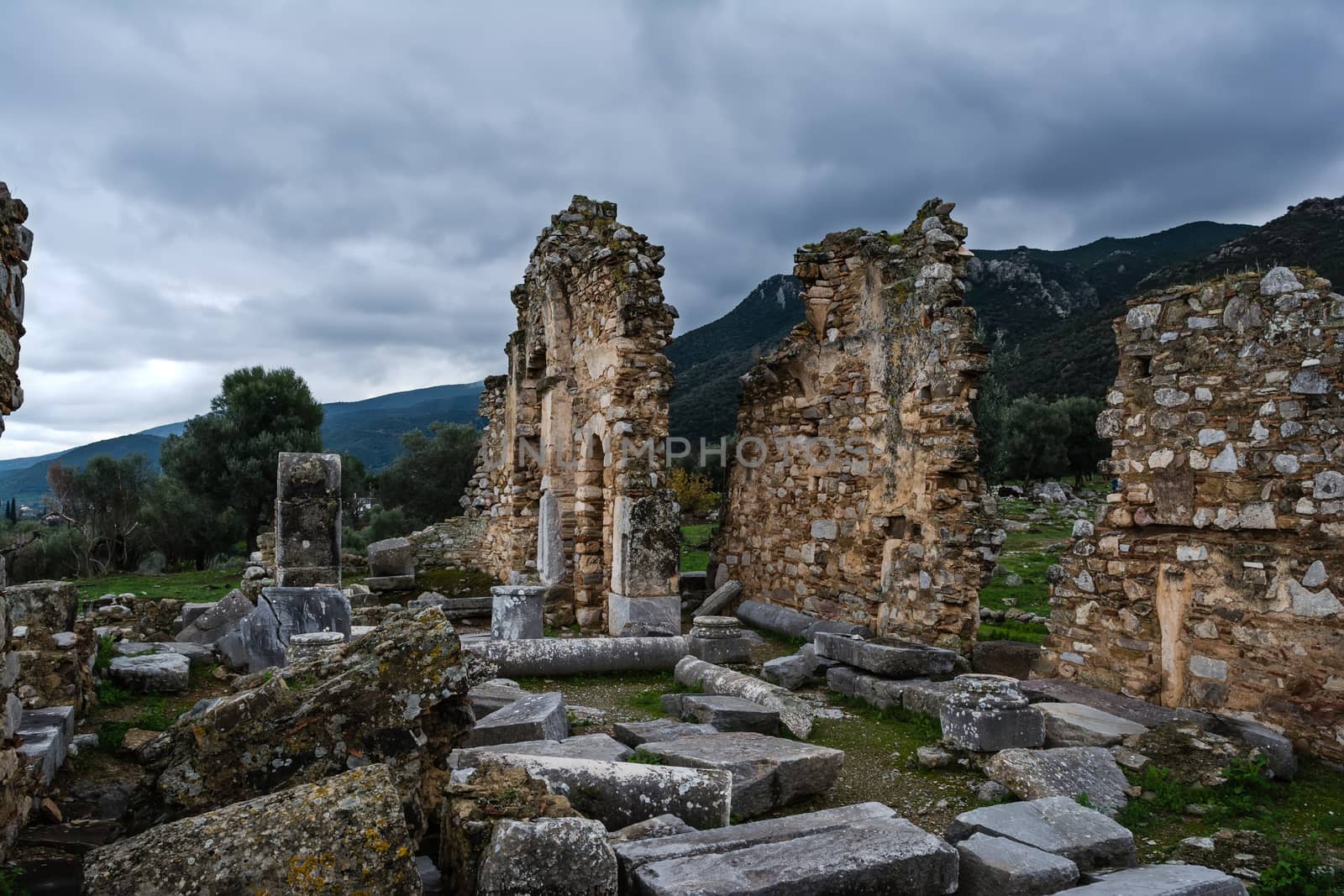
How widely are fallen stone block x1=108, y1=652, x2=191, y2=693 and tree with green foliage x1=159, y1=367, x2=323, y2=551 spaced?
22409 millimetres

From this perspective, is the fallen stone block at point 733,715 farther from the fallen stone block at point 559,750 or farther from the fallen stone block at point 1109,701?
the fallen stone block at point 1109,701

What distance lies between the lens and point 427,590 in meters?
16.5

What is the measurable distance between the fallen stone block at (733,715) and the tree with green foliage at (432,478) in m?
31.1

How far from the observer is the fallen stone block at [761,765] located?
204 inches

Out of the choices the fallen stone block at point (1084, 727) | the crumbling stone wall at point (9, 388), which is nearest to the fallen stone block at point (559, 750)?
the crumbling stone wall at point (9, 388)

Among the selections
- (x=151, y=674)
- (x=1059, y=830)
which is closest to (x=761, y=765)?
(x=1059, y=830)

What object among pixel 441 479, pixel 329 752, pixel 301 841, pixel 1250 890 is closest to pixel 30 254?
pixel 329 752

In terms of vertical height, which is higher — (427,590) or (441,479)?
(441,479)

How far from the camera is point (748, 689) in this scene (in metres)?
7.95

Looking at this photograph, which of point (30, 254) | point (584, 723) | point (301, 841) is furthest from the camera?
point (584, 723)

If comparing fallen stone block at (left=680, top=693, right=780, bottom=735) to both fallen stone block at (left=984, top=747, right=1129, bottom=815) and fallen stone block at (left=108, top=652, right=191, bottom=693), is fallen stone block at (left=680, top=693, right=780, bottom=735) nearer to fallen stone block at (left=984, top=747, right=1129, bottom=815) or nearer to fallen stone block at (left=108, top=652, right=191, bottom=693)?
fallen stone block at (left=984, top=747, right=1129, bottom=815)

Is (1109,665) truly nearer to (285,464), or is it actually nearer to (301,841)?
(301,841)

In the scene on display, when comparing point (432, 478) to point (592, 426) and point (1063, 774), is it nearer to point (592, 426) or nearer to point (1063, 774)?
point (592, 426)

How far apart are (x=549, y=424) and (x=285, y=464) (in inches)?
173
